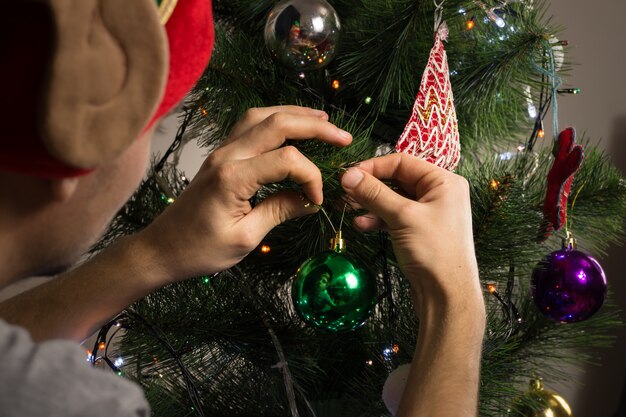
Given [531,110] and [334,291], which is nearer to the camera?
[334,291]

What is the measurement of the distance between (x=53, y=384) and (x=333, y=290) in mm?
285

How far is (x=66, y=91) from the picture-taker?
35 centimetres

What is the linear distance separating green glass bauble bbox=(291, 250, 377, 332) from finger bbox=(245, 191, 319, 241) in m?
0.05

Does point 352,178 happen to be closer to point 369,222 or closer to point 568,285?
point 369,222

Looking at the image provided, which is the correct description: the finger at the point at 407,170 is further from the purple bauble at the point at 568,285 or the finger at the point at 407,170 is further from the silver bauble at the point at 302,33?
the purple bauble at the point at 568,285

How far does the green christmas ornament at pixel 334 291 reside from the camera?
610 millimetres

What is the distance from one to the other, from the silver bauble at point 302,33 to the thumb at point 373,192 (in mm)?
152

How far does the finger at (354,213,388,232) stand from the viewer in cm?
64

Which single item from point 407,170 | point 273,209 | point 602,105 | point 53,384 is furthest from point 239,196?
point 602,105

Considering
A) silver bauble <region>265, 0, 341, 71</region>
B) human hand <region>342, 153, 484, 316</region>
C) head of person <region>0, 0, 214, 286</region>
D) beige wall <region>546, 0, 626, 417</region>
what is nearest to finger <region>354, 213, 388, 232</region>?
human hand <region>342, 153, 484, 316</region>

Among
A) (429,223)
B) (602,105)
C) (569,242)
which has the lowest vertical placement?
(602,105)

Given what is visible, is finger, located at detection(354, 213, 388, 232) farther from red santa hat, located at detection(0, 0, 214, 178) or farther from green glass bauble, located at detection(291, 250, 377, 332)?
red santa hat, located at detection(0, 0, 214, 178)

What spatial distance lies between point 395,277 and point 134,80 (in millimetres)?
534

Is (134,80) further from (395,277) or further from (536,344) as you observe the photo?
(536,344)
